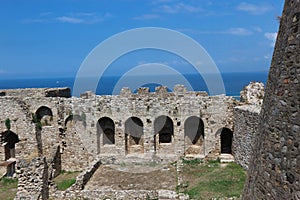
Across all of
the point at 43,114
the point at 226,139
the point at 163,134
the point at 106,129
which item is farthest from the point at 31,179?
the point at 226,139

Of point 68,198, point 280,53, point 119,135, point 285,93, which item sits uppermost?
point 280,53

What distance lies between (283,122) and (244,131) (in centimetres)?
1232

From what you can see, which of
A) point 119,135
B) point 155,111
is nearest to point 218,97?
point 155,111

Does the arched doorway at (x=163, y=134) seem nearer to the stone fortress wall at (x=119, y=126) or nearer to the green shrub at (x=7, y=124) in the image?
the stone fortress wall at (x=119, y=126)

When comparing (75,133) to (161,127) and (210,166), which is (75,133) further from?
(210,166)

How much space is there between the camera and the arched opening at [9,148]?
62.7 ft

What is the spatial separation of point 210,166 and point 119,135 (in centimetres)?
586

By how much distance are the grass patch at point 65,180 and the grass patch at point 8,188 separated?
214 cm

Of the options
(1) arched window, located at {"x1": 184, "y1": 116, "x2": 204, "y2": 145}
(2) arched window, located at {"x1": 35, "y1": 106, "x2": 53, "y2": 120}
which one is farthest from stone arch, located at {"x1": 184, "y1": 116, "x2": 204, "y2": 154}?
(2) arched window, located at {"x1": 35, "y1": 106, "x2": 53, "y2": 120}

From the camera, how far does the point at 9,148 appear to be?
21062 mm

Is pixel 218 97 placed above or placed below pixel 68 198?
above

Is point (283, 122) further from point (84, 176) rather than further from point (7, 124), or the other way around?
point (7, 124)

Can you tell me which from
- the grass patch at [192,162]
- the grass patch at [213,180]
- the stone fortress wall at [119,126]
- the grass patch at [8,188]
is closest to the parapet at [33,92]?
the stone fortress wall at [119,126]

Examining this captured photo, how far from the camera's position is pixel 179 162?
59.3 feet
